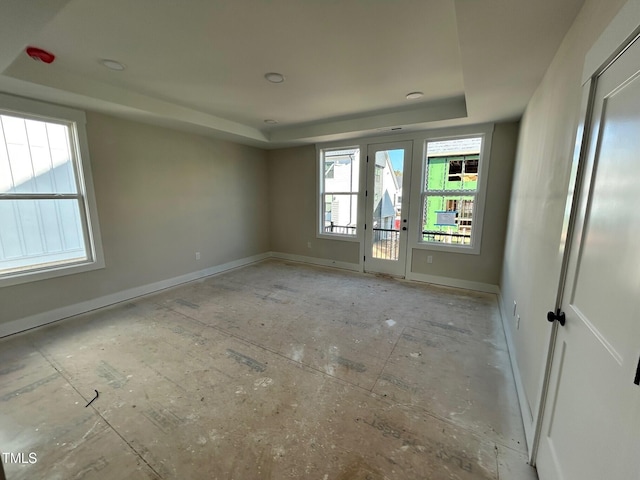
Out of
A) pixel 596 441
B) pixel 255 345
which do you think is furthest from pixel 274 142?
pixel 596 441

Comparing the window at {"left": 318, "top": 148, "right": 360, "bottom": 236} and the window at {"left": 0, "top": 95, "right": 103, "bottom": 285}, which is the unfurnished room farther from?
the window at {"left": 318, "top": 148, "right": 360, "bottom": 236}

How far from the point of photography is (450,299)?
11.6 feet

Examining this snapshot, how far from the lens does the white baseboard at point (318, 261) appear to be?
4.92 m

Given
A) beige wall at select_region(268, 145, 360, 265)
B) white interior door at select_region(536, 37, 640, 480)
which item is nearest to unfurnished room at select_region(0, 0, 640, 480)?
white interior door at select_region(536, 37, 640, 480)

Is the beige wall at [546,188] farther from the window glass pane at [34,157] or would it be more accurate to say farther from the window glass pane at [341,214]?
the window glass pane at [34,157]

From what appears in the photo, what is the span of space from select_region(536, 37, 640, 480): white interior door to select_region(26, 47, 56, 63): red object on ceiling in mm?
3418

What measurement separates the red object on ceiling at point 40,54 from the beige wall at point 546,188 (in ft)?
11.2

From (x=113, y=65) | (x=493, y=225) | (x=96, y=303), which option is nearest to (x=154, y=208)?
(x=96, y=303)

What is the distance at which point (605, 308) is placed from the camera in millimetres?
873

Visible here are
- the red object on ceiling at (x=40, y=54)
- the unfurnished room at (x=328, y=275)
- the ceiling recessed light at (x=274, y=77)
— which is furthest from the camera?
the ceiling recessed light at (x=274, y=77)

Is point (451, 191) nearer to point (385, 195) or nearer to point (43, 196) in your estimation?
point (385, 195)

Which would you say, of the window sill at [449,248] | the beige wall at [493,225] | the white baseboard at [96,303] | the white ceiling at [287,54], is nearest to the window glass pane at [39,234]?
the white baseboard at [96,303]

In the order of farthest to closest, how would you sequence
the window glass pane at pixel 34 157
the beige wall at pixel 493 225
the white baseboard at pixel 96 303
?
the beige wall at pixel 493 225 < the white baseboard at pixel 96 303 < the window glass pane at pixel 34 157

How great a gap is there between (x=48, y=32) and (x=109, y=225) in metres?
2.09
